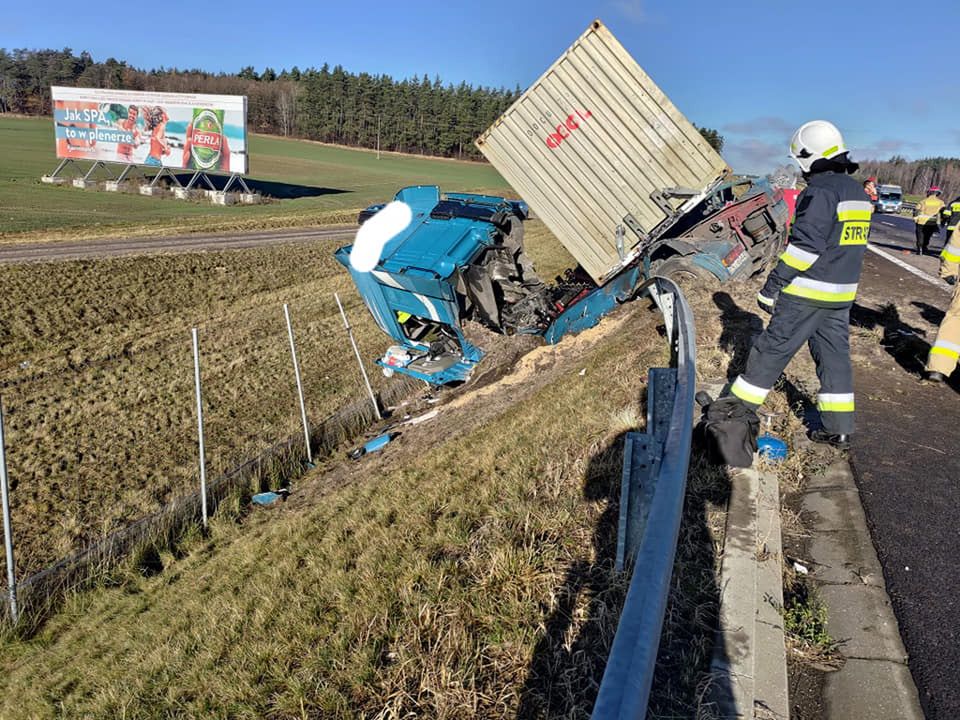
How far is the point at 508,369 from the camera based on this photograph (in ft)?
27.4

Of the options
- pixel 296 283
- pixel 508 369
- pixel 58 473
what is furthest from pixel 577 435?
pixel 296 283

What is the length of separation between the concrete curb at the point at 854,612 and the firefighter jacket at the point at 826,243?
1159 millimetres

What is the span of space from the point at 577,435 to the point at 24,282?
13.8 metres

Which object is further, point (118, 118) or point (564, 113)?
point (118, 118)

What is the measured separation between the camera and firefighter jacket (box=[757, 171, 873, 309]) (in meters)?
3.86

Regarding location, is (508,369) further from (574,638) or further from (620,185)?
(574,638)

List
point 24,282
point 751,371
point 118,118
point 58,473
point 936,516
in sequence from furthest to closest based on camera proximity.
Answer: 1. point 118,118
2. point 24,282
3. point 58,473
4. point 751,371
5. point 936,516

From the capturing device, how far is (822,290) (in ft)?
13.1

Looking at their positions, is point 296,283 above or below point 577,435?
above

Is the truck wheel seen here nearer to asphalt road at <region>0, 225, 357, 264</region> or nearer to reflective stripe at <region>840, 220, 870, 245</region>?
reflective stripe at <region>840, 220, 870, 245</region>

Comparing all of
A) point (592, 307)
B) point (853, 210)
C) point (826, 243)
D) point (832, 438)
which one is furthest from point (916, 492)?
point (592, 307)

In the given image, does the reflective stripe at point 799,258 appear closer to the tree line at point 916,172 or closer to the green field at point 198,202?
the green field at point 198,202

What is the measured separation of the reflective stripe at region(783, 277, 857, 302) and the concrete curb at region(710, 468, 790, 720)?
1.42 metres

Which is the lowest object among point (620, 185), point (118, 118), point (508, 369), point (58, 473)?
point (58, 473)
